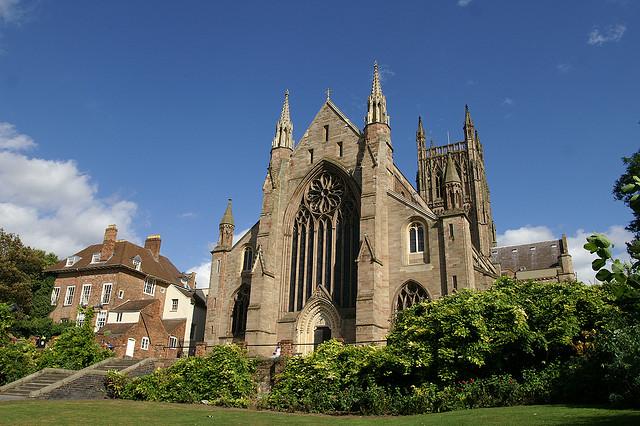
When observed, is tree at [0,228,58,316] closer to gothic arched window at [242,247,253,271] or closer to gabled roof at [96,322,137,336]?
gabled roof at [96,322,137,336]

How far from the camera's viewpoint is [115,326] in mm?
39031

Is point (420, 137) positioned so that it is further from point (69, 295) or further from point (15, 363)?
point (15, 363)

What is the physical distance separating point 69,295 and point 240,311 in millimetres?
19923

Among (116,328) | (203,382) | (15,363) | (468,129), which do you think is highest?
(468,129)

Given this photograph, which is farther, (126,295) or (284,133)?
(126,295)

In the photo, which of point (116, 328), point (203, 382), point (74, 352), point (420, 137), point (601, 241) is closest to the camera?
point (601, 241)

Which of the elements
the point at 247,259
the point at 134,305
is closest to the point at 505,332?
the point at 247,259

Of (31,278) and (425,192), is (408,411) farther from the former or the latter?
(425,192)

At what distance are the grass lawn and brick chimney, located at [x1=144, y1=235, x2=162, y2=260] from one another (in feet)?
113

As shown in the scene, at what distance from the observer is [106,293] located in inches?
1706

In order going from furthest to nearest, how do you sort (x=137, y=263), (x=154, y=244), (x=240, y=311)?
(x=154, y=244) < (x=137, y=263) < (x=240, y=311)

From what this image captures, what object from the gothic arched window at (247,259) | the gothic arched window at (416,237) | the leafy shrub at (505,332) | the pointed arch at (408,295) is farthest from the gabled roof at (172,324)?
the leafy shrub at (505,332)

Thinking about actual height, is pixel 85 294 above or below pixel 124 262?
below

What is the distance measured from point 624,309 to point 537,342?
3.36 m
